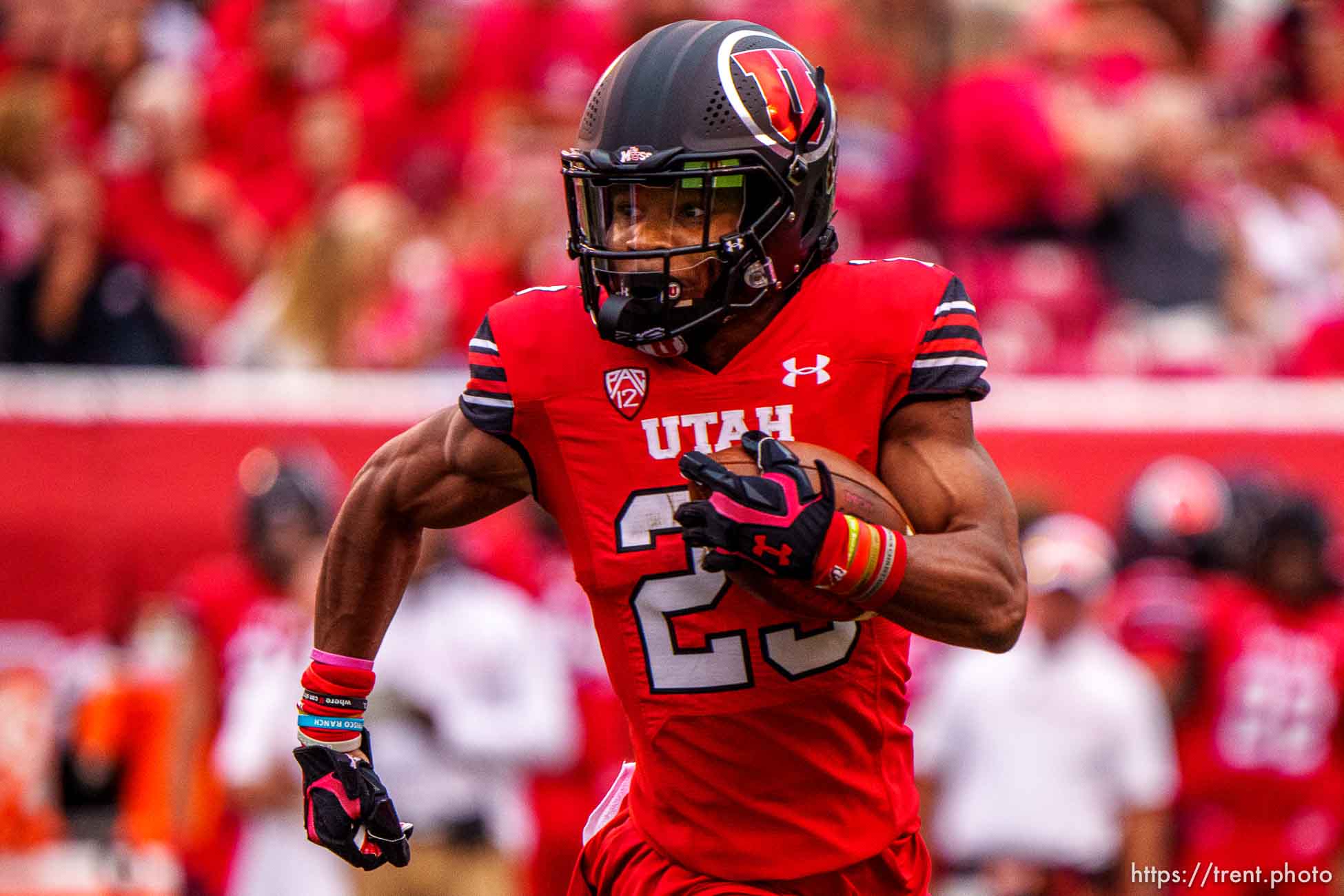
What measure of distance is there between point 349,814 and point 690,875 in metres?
0.60

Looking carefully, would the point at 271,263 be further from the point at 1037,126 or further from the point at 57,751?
the point at 1037,126

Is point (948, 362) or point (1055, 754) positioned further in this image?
point (1055, 754)

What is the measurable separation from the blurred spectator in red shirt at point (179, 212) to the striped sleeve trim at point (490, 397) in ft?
19.5

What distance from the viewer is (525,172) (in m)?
9.23

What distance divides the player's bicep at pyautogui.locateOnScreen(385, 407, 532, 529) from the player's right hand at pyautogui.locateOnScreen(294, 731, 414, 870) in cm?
46

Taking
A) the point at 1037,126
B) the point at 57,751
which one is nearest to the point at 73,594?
the point at 57,751

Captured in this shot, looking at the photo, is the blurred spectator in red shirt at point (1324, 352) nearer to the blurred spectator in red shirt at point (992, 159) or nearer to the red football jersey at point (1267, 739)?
the blurred spectator in red shirt at point (992, 159)

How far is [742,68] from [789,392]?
556 mm

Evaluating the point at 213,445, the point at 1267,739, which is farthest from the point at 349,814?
the point at 213,445

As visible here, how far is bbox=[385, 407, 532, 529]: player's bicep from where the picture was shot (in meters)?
3.67

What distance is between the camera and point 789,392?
3.52 m

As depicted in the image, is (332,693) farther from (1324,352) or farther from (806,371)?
(1324,352)

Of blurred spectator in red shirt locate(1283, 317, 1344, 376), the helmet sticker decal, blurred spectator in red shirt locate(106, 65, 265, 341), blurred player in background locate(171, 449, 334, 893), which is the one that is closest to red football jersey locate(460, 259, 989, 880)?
the helmet sticker decal

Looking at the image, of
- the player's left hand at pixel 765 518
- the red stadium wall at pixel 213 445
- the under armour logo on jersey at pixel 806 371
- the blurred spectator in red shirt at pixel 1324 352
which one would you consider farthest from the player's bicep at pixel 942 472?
the blurred spectator in red shirt at pixel 1324 352
